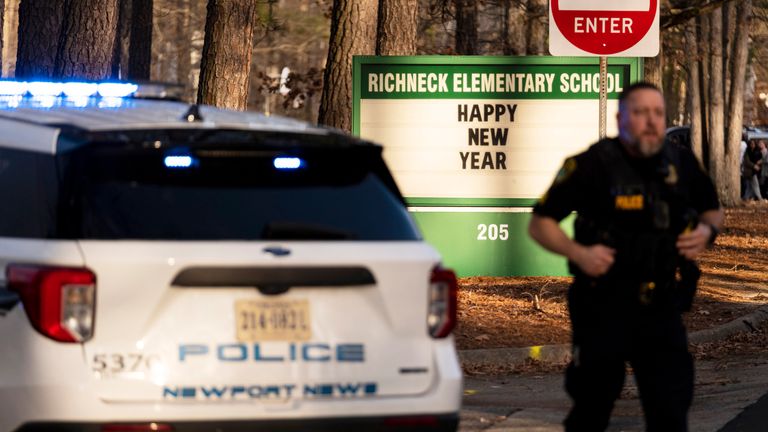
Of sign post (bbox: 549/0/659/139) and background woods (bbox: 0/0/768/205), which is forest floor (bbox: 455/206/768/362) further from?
background woods (bbox: 0/0/768/205)

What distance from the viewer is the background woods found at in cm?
1576

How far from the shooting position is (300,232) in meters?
5.73

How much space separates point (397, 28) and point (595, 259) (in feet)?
42.0

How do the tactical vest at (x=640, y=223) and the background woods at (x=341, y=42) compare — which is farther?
the background woods at (x=341, y=42)

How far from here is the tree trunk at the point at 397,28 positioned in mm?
18844

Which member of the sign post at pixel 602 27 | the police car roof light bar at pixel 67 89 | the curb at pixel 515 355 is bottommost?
the curb at pixel 515 355

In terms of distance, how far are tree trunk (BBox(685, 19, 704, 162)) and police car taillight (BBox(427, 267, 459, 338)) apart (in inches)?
1258

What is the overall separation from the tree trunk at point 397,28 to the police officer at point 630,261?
12341 mm

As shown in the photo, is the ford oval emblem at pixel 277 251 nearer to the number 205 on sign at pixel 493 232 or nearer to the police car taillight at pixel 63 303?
the police car taillight at pixel 63 303

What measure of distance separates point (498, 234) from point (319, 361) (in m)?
10.2

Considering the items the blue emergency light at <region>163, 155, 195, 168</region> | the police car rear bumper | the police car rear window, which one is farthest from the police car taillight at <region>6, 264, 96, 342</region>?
the blue emergency light at <region>163, 155, 195, 168</region>

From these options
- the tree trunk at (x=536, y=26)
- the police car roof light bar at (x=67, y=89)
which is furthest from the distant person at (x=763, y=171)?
the police car roof light bar at (x=67, y=89)

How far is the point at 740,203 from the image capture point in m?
38.8

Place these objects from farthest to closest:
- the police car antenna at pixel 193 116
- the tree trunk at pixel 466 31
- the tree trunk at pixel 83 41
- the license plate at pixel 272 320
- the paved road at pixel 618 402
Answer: the tree trunk at pixel 466 31 < the tree trunk at pixel 83 41 < the paved road at pixel 618 402 < the police car antenna at pixel 193 116 < the license plate at pixel 272 320
